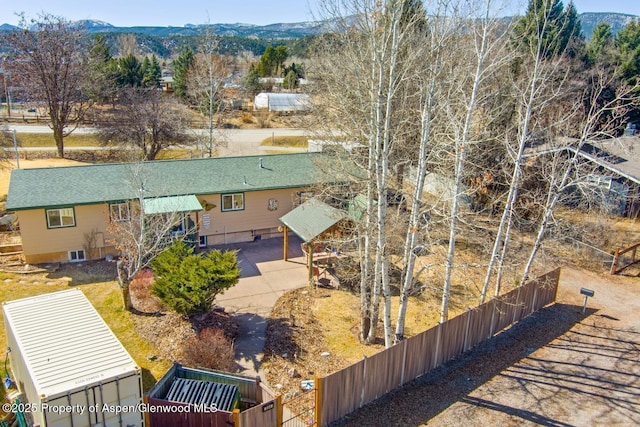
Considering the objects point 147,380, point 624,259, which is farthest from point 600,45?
point 147,380

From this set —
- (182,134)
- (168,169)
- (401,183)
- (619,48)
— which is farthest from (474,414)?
(619,48)

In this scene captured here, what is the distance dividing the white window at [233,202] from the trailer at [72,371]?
10.6m

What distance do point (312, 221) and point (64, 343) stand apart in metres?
10.1

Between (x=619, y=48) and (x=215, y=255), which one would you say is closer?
(x=215, y=255)

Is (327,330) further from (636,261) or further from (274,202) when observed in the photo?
(636,261)

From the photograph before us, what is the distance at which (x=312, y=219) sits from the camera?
1828cm

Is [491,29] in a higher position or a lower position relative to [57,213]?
higher

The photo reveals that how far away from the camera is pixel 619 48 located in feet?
115


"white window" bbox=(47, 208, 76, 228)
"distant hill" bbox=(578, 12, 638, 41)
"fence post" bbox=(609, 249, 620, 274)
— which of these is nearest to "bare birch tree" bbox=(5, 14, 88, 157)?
"white window" bbox=(47, 208, 76, 228)

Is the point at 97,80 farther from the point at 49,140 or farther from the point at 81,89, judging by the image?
the point at 49,140

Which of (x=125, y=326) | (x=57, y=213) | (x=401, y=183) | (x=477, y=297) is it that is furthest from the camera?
(x=401, y=183)

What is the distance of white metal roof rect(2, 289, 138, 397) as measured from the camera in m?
8.69

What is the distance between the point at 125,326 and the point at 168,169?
8934 millimetres

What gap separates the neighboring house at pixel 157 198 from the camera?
18.3 m
